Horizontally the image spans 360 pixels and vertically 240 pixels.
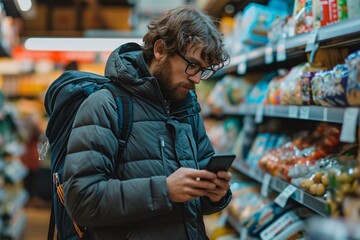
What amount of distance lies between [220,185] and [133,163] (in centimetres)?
29

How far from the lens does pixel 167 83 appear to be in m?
1.79

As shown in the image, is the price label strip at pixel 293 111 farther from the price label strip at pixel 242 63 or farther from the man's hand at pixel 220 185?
the price label strip at pixel 242 63

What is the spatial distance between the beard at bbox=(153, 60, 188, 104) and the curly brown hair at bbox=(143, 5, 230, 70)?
6 cm

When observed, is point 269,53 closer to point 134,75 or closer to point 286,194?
point 286,194

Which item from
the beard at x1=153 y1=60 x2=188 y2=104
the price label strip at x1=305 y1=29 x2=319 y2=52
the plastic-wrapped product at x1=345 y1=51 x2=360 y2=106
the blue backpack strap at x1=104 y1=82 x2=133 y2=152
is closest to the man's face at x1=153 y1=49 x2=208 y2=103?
the beard at x1=153 y1=60 x2=188 y2=104

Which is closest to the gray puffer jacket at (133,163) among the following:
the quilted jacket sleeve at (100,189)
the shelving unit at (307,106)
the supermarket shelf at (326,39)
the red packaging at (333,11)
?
the quilted jacket sleeve at (100,189)

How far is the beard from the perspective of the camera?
178 centimetres

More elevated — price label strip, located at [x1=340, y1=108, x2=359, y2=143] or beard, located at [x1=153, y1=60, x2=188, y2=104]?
beard, located at [x1=153, y1=60, x2=188, y2=104]

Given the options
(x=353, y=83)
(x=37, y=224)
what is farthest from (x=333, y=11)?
(x=37, y=224)

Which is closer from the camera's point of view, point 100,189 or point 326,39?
point 100,189

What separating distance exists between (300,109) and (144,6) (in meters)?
7.38

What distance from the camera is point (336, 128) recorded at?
251 centimetres

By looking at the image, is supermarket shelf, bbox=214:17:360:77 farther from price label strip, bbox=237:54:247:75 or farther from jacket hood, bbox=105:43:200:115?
jacket hood, bbox=105:43:200:115

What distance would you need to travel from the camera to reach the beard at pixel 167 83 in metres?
1.78
